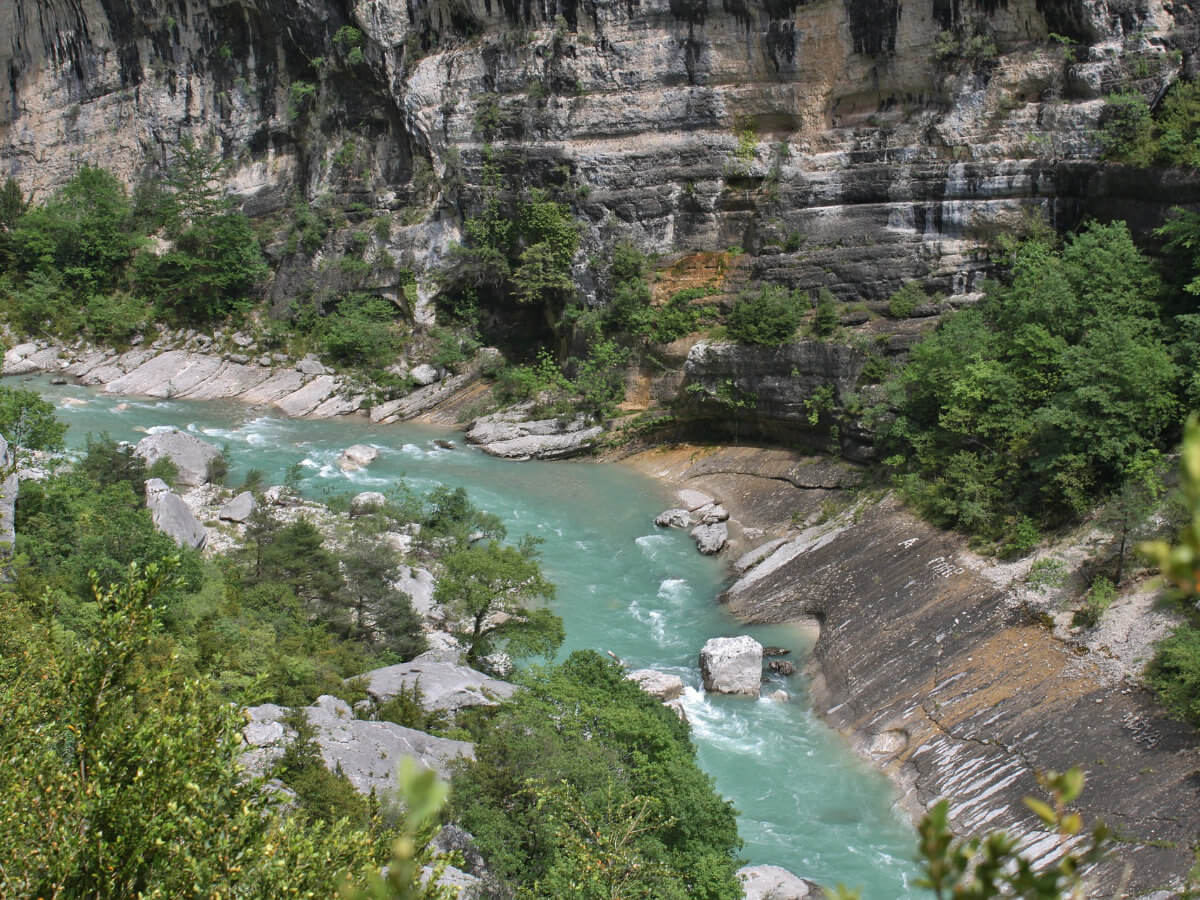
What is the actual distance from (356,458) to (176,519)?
8537mm

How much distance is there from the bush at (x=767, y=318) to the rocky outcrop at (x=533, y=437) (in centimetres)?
551

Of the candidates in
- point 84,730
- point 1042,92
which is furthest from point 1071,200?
point 84,730

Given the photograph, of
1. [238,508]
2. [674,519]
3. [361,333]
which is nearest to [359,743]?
[238,508]

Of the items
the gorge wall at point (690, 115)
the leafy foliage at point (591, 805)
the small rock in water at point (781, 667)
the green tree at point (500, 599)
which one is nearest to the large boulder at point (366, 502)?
the green tree at point (500, 599)

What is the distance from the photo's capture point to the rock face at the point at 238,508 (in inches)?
808

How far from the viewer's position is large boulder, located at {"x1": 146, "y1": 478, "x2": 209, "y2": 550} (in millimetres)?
17625

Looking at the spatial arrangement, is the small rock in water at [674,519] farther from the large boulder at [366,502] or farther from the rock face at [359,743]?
the rock face at [359,743]

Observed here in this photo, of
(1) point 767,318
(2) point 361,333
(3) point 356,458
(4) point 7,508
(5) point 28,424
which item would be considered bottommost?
(3) point 356,458

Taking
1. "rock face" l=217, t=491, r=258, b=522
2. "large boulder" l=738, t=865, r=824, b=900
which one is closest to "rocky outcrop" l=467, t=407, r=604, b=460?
"rock face" l=217, t=491, r=258, b=522

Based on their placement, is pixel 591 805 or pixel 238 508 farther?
pixel 238 508

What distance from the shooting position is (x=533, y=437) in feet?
92.4

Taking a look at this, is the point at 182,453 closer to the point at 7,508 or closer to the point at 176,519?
the point at 176,519

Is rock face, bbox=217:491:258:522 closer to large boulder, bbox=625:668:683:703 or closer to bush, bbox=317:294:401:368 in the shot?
large boulder, bbox=625:668:683:703

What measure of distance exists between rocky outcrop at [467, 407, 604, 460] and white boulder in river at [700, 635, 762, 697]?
514 inches
